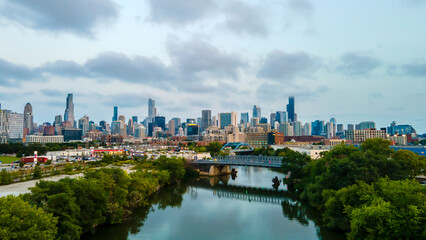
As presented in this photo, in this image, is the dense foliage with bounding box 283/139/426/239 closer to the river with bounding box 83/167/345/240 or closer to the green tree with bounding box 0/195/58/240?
the river with bounding box 83/167/345/240

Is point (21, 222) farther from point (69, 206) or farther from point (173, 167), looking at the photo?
point (173, 167)

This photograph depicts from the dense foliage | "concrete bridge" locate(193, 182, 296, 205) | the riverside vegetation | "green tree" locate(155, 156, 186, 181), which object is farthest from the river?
"green tree" locate(155, 156, 186, 181)

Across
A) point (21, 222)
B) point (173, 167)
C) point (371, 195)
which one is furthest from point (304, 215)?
point (173, 167)

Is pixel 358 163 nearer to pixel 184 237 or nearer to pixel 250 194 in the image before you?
pixel 184 237

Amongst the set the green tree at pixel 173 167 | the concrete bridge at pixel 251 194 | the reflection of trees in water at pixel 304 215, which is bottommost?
the concrete bridge at pixel 251 194

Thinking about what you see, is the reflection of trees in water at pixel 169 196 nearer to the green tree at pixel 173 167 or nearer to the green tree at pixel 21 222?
the green tree at pixel 173 167

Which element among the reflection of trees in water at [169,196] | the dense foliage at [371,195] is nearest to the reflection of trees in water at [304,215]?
the dense foliage at [371,195]

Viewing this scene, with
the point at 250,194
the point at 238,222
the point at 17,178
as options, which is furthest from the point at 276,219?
the point at 17,178
